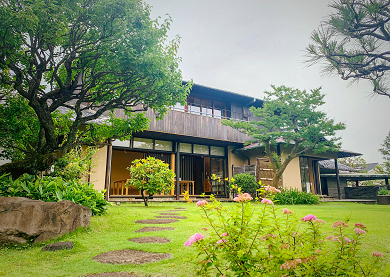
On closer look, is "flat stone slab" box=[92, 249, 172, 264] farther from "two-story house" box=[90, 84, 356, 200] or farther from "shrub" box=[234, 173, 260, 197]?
"shrub" box=[234, 173, 260, 197]

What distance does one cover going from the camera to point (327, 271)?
1.54 meters

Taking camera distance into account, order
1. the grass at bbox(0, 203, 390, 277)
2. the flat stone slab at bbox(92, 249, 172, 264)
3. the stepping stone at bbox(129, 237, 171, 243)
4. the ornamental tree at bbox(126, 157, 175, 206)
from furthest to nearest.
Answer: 1. the ornamental tree at bbox(126, 157, 175, 206)
2. the stepping stone at bbox(129, 237, 171, 243)
3. the flat stone slab at bbox(92, 249, 172, 264)
4. the grass at bbox(0, 203, 390, 277)

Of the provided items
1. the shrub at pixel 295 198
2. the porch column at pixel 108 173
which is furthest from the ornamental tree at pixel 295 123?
the porch column at pixel 108 173

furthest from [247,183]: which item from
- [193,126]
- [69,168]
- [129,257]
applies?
[129,257]

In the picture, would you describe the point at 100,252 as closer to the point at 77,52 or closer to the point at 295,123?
the point at 77,52

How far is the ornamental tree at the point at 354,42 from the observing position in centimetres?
326

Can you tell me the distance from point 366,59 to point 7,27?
17.0 ft

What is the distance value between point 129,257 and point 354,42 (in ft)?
13.7

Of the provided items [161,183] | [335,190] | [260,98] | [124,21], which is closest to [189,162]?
[260,98]

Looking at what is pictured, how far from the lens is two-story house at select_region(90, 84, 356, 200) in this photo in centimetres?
1211

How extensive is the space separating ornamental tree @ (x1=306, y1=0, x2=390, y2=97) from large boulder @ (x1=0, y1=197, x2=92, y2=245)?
14.6ft

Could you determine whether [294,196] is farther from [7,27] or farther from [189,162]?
[7,27]

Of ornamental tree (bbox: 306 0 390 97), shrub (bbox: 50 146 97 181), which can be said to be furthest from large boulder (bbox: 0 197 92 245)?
ornamental tree (bbox: 306 0 390 97)

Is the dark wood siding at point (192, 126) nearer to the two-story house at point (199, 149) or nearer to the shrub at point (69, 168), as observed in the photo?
the two-story house at point (199, 149)
